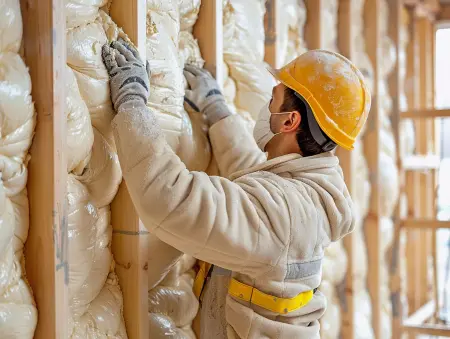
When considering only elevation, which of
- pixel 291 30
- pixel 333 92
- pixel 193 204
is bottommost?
pixel 193 204

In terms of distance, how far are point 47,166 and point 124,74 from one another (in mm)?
354

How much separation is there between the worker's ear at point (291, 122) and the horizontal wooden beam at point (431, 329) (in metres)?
2.31

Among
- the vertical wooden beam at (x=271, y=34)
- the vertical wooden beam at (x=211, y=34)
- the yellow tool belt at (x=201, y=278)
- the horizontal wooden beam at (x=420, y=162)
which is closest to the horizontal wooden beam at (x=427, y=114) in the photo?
the horizontal wooden beam at (x=420, y=162)

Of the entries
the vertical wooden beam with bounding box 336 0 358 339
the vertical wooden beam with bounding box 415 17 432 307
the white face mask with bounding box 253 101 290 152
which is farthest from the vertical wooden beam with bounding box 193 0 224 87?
the vertical wooden beam with bounding box 415 17 432 307

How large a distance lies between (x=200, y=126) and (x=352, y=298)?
1708 millimetres

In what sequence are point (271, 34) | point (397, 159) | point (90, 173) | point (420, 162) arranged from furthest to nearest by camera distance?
point (420, 162)
point (397, 159)
point (271, 34)
point (90, 173)

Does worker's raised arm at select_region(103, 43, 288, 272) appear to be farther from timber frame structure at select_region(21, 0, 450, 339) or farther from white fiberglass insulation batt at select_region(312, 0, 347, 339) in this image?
white fiberglass insulation batt at select_region(312, 0, 347, 339)

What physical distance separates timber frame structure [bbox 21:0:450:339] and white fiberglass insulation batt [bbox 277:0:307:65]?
0.07 metres

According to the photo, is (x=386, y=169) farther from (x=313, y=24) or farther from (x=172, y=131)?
(x=172, y=131)

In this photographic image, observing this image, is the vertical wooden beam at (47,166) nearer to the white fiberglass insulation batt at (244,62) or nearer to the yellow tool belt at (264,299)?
the yellow tool belt at (264,299)

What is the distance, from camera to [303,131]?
6.14 feet

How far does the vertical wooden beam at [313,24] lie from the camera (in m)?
3.21

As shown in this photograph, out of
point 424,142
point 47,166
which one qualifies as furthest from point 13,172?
point 424,142

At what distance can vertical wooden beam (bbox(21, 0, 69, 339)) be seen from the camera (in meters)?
1.57
